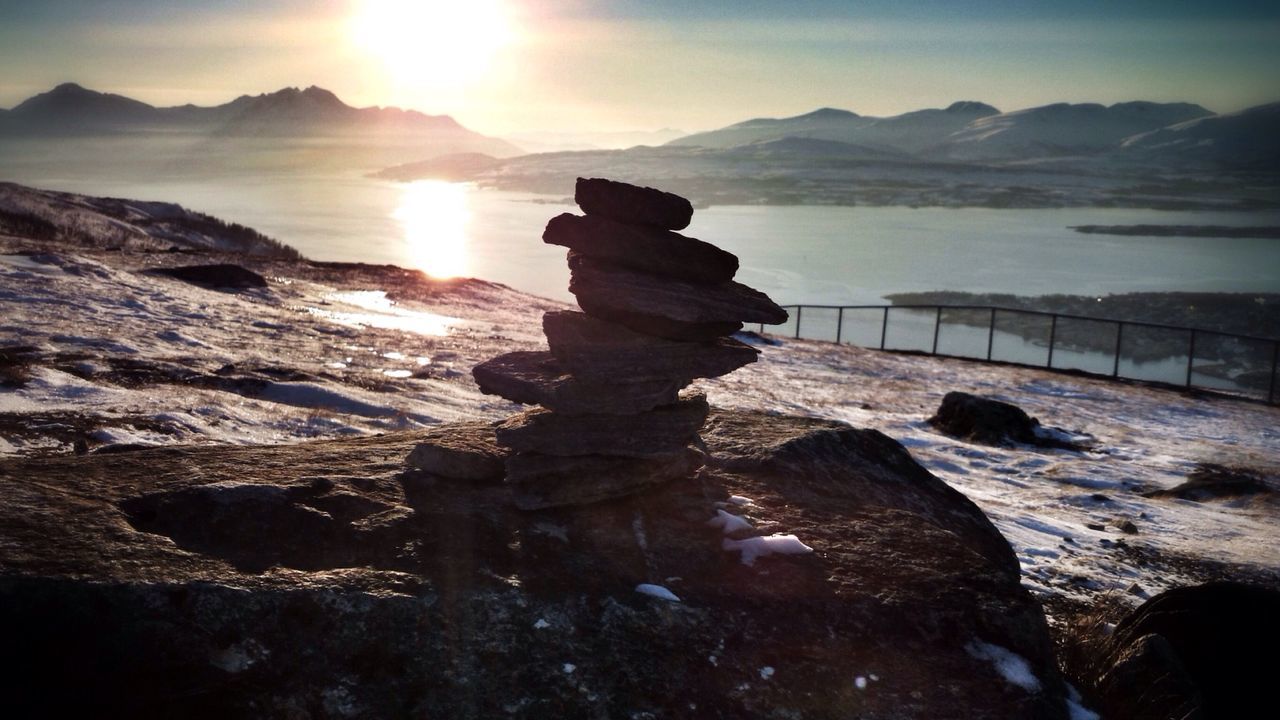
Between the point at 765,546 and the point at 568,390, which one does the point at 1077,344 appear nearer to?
the point at 765,546

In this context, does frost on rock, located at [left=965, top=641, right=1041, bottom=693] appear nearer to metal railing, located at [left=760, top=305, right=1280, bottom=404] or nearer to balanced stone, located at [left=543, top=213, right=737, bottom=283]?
balanced stone, located at [left=543, top=213, right=737, bottom=283]

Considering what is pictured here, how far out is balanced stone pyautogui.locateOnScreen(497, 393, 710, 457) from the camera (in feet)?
21.4

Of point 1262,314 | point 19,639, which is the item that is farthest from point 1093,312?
point 19,639

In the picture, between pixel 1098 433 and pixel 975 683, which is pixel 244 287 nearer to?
pixel 1098 433

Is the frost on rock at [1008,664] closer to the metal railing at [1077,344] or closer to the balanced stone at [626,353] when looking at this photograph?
the balanced stone at [626,353]

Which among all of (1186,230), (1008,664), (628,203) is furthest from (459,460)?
(1186,230)

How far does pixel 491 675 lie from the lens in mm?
4918

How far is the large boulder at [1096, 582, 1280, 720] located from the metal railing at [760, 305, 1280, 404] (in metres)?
38.6

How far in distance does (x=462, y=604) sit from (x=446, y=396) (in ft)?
30.0

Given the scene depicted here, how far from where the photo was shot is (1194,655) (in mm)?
6195

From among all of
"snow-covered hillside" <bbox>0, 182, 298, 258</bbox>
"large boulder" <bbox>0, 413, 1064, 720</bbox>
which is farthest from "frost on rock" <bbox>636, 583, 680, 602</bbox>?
"snow-covered hillside" <bbox>0, 182, 298, 258</bbox>

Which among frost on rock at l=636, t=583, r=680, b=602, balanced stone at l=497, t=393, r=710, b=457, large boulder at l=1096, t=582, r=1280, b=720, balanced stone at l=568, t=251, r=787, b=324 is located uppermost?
balanced stone at l=568, t=251, r=787, b=324

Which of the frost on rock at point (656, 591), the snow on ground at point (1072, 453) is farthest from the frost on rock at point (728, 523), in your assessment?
the snow on ground at point (1072, 453)

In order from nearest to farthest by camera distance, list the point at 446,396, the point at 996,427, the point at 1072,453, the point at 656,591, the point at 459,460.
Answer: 1. the point at 656,591
2. the point at 459,460
3. the point at 446,396
4. the point at 1072,453
5. the point at 996,427
